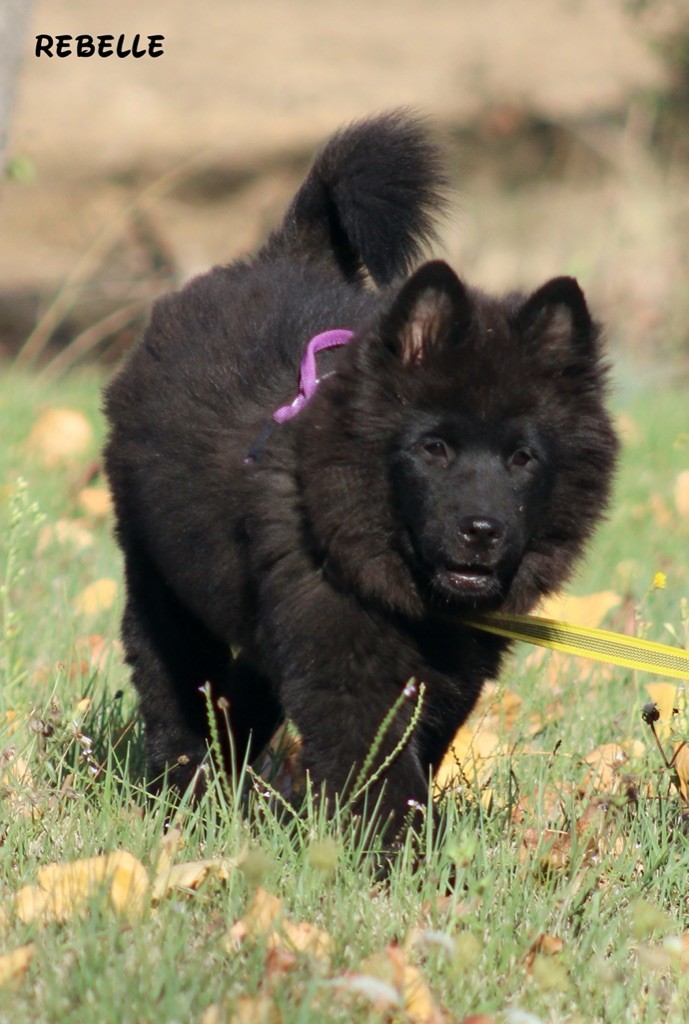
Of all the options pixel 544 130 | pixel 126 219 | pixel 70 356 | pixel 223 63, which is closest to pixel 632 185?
pixel 544 130

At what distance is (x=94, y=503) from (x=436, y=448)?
2997mm

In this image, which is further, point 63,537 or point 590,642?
point 63,537

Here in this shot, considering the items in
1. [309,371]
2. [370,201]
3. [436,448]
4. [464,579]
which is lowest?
[464,579]

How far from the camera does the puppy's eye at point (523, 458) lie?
2809 millimetres

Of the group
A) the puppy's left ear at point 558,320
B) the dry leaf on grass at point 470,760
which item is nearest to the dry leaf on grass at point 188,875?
the dry leaf on grass at point 470,760

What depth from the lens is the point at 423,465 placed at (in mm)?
2756

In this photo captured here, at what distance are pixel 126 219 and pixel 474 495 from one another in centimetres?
743

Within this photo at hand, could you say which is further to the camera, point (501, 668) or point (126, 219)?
point (126, 219)

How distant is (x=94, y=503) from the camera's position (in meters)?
5.50

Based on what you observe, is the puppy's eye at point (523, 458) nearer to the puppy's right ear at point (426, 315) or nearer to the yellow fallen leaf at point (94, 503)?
the puppy's right ear at point (426, 315)

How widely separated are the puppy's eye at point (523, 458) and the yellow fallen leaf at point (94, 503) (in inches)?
117

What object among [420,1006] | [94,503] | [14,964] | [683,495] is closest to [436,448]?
[420,1006]

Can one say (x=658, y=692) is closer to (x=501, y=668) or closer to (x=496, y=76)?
(x=501, y=668)

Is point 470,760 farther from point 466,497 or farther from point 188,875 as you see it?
point 188,875
